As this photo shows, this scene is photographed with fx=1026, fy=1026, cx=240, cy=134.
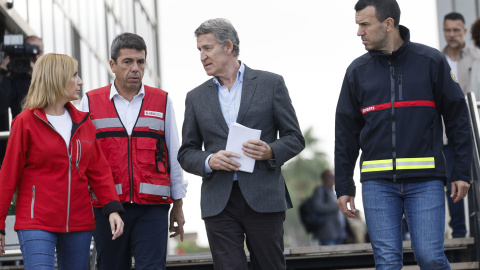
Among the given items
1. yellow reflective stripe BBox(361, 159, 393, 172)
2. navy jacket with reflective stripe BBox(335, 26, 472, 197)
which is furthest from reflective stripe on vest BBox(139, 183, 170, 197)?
yellow reflective stripe BBox(361, 159, 393, 172)

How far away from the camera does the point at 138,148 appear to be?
7039mm

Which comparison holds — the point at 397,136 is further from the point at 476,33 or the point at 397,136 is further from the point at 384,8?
the point at 476,33

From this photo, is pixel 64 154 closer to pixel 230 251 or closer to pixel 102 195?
pixel 102 195

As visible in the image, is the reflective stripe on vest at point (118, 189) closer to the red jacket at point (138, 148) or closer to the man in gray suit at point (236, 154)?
the red jacket at point (138, 148)

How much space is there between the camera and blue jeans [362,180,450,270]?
627 centimetres

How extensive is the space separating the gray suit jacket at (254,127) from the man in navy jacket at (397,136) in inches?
14.1

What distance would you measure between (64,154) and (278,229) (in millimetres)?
1447

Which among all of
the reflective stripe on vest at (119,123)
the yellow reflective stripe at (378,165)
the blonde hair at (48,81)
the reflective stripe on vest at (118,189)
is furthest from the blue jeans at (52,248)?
the yellow reflective stripe at (378,165)

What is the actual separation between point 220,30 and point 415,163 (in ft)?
5.04

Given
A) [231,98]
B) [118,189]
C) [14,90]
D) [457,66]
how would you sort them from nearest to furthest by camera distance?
[231,98] → [118,189] → [457,66] → [14,90]

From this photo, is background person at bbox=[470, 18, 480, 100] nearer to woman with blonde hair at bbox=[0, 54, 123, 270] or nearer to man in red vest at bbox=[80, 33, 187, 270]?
man in red vest at bbox=[80, 33, 187, 270]

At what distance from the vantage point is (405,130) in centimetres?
638

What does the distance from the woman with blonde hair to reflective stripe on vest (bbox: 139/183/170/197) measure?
0.39 metres

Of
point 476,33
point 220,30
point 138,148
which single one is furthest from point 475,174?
point 138,148
